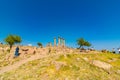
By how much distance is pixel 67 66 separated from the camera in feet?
103

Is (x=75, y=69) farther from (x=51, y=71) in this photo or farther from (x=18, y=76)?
(x=18, y=76)

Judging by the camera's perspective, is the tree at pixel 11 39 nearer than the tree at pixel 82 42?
Yes

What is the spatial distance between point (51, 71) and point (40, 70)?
106 inches

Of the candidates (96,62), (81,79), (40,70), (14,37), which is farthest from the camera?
(14,37)

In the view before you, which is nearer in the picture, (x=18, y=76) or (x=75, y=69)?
(x=18, y=76)

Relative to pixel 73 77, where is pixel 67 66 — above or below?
above

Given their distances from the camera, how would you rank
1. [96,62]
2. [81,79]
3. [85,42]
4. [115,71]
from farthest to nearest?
[85,42]
[96,62]
[115,71]
[81,79]

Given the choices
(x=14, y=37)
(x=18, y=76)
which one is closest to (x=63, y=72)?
(x=18, y=76)

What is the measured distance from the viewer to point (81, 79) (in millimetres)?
25781

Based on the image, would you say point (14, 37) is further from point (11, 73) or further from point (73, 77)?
point (73, 77)

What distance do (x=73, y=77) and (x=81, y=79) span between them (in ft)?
5.56

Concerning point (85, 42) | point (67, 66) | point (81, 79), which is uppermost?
point (85, 42)

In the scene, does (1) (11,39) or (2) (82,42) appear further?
(2) (82,42)

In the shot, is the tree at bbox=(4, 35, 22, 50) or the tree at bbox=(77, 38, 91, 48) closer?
the tree at bbox=(4, 35, 22, 50)
